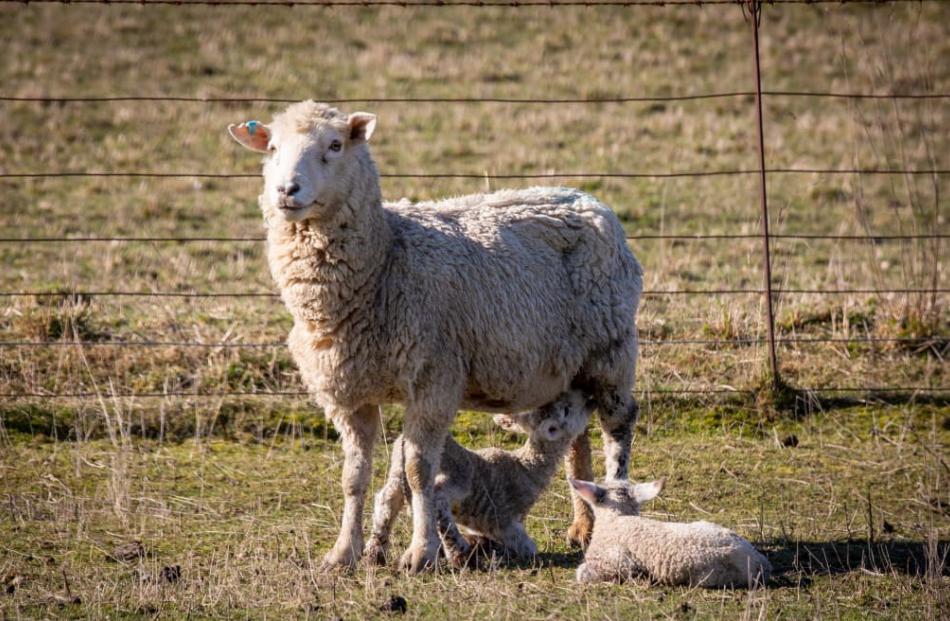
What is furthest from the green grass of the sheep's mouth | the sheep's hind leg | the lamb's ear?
the sheep's mouth

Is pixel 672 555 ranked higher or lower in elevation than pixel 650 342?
lower

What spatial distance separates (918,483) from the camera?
7.71 metres

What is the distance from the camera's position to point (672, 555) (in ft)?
19.0

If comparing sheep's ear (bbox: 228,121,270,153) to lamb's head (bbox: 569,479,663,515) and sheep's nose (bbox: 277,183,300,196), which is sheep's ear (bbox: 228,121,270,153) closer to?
sheep's nose (bbox: 277,183,300,196)

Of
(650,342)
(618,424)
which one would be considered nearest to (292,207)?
(618,424)

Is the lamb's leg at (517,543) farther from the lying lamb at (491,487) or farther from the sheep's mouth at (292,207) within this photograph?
the sheep's mouth at (292,207)

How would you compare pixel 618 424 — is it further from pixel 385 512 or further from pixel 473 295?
pixel 385 512

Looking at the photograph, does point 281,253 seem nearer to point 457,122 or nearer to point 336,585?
point 336,585

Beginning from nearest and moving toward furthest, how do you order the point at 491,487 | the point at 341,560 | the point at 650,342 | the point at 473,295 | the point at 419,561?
1. the point at 419,561
2. the point at 341,560
3. the point at 473,295
4. the point at 491,487
5. the point at 650,342

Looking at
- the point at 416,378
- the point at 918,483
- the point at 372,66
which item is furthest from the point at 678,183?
the point at 416,378

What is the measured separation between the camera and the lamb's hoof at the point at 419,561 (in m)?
6.11

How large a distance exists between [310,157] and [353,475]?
161cm

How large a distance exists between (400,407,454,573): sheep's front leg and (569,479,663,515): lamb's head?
742 millimetres

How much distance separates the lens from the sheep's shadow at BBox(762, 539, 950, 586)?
6.02 meters
